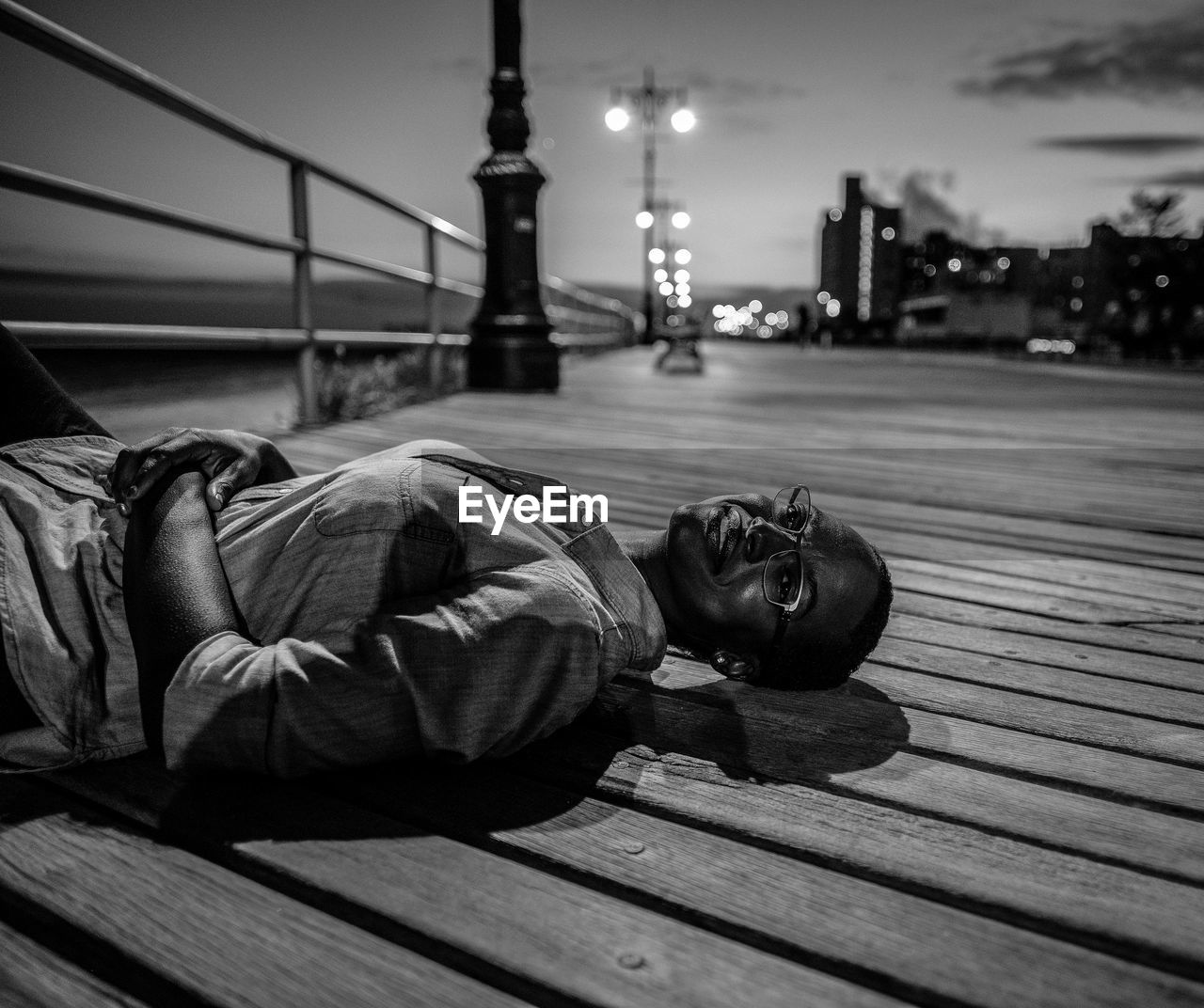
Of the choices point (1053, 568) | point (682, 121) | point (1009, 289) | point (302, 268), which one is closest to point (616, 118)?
point (682, 121)

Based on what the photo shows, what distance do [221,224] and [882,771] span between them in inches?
147

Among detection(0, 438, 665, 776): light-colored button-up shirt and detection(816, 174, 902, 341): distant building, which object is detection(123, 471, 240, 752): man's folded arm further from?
detection(816, 174, 902, 341): distant building

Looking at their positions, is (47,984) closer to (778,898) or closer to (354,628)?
(354,628)

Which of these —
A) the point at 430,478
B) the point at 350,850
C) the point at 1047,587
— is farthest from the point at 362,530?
the point at 1047,587

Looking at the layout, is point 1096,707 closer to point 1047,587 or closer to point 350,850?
point 1047,587

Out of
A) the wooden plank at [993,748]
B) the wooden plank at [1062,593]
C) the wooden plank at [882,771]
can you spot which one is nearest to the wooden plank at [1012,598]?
the wooden plank at [1062,593]

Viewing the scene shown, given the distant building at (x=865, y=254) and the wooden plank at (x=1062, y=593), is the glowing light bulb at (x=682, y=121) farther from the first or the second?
the distant building at (x=865, y=254)

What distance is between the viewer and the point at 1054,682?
1.90 metres

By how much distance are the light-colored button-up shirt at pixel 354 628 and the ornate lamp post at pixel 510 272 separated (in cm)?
610

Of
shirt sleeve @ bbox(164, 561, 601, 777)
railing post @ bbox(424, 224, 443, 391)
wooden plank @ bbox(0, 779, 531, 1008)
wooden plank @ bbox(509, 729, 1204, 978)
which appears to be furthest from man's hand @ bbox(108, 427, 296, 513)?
railing post @ bbox(424, 224, 443, 391)

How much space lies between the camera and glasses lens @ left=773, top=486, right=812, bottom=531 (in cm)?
178

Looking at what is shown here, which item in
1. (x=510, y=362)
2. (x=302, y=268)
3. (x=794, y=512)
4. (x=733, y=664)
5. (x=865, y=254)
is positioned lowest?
(x=733, y=664)

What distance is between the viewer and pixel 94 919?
1.08 m

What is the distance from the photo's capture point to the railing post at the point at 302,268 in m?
4.82
